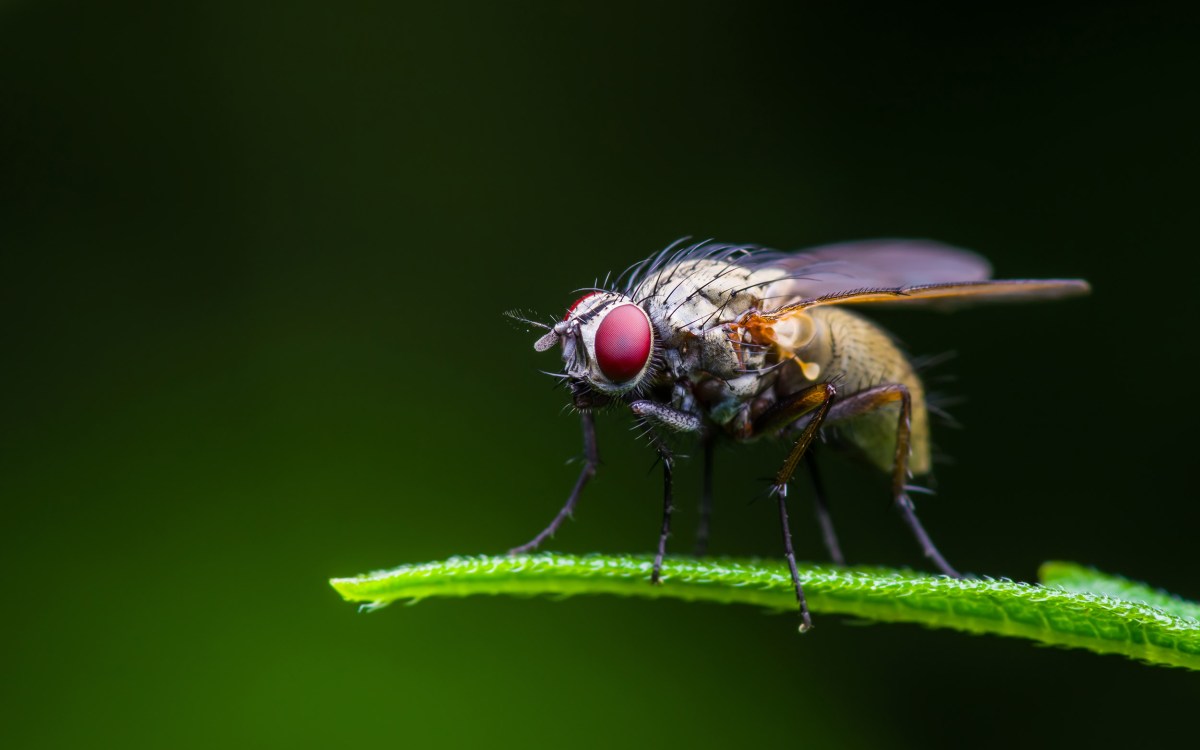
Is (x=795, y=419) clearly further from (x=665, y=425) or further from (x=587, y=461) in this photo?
(x=587, y=461)

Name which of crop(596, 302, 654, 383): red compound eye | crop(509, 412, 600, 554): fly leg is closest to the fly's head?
crop(596, 302, 654, 383): red compound eye

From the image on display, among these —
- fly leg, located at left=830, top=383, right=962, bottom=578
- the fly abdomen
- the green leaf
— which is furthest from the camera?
the fly abdomen

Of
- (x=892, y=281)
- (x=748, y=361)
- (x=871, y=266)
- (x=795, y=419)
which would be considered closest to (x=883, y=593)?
(x=795, y=419)

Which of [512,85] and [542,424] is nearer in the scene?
[542,424]

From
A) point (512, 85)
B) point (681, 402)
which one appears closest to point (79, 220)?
point (512, 85)

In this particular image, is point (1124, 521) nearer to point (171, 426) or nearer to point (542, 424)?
point (542, 424)

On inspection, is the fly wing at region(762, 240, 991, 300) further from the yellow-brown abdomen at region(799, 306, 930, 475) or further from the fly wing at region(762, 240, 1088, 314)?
the yellow-brown abdomen at region(799, 306, 930, 475)

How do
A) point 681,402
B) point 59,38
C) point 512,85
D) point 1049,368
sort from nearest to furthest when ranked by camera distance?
point 681,402, point 1049,368, point 59,38, point 512,85
